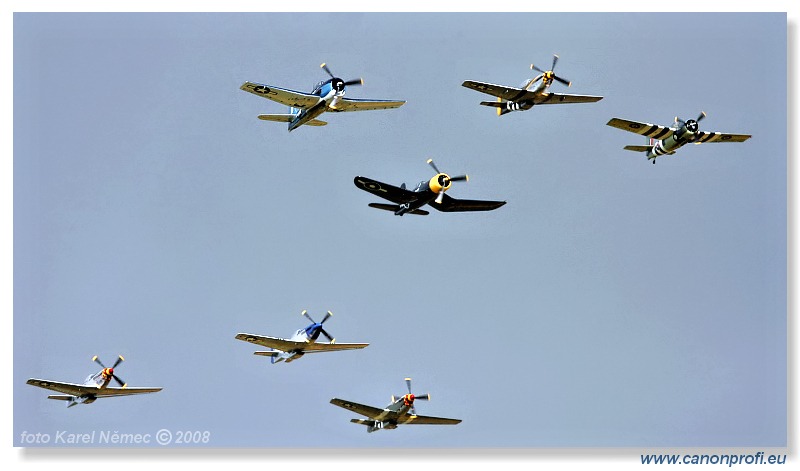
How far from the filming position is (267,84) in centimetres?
4469

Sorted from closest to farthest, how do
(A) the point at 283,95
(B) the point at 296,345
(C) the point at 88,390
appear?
1. (A) the point at 283,95
2. (C) the point at 88,390
3. (B) the point at 296,345

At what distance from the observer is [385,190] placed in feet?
137

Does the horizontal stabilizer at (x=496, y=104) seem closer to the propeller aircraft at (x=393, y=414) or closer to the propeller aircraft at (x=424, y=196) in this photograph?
the propeller aircraft at (x=424, y=196)

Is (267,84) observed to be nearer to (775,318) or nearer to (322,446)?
(322,446)

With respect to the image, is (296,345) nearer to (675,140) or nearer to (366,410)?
(366,410)

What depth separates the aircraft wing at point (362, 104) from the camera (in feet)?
148

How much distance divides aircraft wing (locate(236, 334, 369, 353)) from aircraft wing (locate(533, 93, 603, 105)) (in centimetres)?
1078

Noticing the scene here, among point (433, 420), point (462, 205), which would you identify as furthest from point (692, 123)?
point (433, 420)

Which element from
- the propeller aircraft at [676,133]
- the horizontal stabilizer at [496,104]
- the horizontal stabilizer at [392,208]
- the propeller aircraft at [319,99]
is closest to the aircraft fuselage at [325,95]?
the propeller aircraft at [319,99]

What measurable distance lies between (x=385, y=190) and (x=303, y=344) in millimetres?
8233

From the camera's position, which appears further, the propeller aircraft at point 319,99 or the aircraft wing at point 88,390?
the aircraft wing at point 88,390

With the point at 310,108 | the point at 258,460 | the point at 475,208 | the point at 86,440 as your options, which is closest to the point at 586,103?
the point at 475,208

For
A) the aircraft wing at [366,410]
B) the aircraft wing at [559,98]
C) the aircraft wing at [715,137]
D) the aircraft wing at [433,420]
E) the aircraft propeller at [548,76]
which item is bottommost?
the aircraft wing at [433,420]

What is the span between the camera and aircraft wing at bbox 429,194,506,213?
140ft
